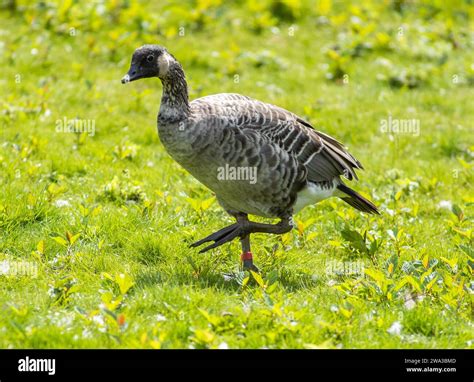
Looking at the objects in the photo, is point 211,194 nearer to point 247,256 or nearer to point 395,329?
point 247,256

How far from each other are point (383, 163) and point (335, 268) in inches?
119

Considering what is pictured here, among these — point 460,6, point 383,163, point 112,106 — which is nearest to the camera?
point 383,163

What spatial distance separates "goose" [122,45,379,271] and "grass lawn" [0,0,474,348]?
408 mm

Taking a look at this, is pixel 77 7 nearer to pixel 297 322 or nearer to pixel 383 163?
pixel 383 163

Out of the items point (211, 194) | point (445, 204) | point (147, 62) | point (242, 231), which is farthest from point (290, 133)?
point (445, 204)

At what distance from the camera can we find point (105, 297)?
584cm

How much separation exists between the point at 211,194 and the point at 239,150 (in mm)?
1871

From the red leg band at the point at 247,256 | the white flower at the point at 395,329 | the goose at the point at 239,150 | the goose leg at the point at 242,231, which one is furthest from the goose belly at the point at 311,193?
the white flower at the point at 395,329

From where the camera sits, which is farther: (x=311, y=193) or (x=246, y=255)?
(x=311, y=193)

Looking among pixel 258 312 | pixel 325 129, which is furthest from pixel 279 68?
pixel 258 312

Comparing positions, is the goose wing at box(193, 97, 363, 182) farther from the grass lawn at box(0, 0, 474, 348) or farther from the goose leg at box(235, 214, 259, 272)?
the goose leg at box(235, 214, 259, 272)

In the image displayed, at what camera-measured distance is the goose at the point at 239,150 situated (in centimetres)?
677

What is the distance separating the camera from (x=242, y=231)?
22.8 feet

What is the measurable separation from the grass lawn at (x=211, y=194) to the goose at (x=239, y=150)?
408mm
